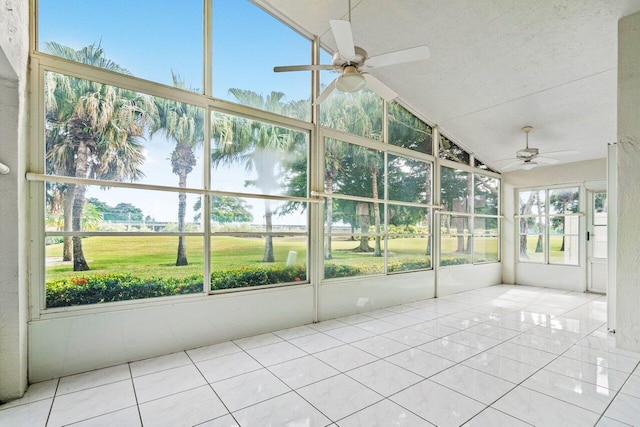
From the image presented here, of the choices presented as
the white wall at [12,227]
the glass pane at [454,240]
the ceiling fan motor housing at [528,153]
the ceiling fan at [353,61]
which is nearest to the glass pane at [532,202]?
the glass pane at [454,240]

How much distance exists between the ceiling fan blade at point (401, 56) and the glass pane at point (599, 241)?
647cm

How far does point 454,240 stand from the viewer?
21.8ft

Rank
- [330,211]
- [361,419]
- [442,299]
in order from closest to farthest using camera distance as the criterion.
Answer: [361,419] < [330,211] < [442,299]

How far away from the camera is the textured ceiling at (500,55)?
3.38 metres

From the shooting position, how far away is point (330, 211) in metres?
4.66

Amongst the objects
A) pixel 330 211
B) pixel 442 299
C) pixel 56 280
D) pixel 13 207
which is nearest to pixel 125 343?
pixel 56 280

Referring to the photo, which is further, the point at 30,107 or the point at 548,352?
the point at 548,352

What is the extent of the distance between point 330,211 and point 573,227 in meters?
5.83

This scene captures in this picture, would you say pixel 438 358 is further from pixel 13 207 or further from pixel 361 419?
pixel 13 207

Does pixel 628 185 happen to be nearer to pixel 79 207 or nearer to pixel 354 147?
pixel 354 147

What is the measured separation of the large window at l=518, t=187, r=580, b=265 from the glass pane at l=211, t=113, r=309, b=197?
6072mm

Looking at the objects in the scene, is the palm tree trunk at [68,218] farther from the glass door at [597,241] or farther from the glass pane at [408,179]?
the glass door at [597,241]

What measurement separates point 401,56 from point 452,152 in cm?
450

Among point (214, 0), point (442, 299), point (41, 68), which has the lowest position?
point (442, 299)
